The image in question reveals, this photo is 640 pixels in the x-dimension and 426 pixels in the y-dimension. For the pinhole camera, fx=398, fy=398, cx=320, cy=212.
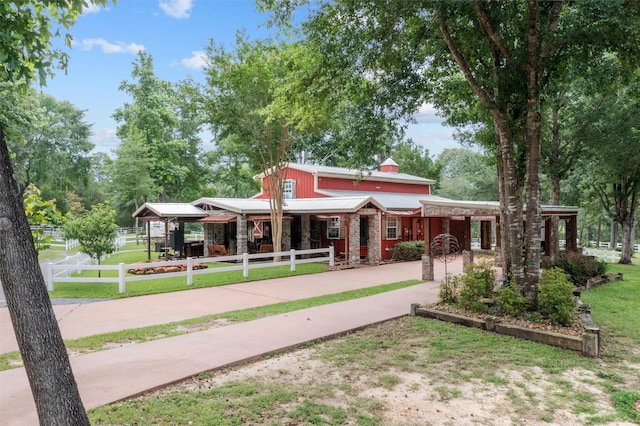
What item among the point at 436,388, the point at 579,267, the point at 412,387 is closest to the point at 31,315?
the point at 412,387

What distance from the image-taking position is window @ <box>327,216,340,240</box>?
69.8 feet

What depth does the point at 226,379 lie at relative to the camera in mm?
5246

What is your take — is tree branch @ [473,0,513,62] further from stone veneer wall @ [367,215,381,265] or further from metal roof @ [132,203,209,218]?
metal roof @ [132,203,209,218]

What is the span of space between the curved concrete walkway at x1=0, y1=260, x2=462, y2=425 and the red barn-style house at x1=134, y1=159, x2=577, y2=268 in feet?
16.4

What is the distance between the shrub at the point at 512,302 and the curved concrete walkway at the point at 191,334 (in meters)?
2.12

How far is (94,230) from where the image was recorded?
13.0 m

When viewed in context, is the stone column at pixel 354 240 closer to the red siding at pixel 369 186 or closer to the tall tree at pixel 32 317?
the red siding at pixel 369 186

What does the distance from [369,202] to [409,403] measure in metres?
13.9

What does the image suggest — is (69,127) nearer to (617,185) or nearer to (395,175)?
(395,175)

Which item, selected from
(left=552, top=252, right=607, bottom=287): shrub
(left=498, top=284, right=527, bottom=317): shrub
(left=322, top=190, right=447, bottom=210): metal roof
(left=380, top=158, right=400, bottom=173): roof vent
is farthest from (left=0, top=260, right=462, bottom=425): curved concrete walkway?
(left=380, top=158, right=400, bottom=173): roof vent

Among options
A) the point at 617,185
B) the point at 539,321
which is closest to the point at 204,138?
the point at 617,185

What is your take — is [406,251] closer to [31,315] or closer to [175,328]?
[175,328]

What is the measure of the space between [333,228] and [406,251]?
13.2 feet

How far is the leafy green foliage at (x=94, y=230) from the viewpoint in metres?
12.9
